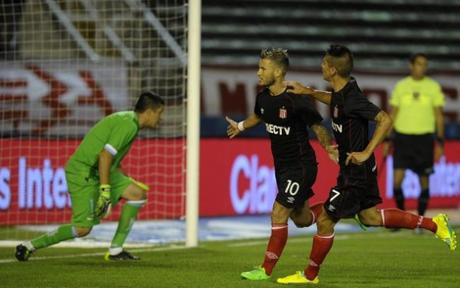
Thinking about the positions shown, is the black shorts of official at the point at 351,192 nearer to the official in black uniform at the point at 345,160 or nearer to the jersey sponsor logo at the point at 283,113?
the official in black uniform at the point at 345,160

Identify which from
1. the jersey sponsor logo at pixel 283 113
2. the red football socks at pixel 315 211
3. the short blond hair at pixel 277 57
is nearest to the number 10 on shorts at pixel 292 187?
the red football socks at pixel 315 211

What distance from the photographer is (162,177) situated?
1450 cm

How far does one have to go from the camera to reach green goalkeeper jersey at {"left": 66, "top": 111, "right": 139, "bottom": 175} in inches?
390

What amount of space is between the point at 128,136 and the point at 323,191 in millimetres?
6739

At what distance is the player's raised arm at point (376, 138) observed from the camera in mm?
8062

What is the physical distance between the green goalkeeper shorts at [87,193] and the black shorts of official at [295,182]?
6.32ft

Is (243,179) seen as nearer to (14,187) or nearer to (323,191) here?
(323,191)

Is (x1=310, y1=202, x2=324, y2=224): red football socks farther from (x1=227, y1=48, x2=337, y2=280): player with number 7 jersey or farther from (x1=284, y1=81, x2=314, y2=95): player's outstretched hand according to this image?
(x1=284, y1=81, x2=314, y2=95): player's outstretched hand

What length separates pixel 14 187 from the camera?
1398cm

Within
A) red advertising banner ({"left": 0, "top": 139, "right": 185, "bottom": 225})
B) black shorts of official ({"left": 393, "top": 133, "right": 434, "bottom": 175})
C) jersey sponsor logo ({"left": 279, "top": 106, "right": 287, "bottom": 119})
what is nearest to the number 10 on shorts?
jersey sponsor logo ({"left": 279, "top": 106, "right": 287, "bottom": 119})

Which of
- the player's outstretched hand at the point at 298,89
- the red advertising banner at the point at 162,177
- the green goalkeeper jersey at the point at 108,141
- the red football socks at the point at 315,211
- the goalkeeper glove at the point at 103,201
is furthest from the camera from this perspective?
the red advertising banner at the point at 162,177

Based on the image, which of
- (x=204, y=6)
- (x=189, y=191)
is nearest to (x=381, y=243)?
(x=189, y=191)

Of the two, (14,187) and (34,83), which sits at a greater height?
(34,83)

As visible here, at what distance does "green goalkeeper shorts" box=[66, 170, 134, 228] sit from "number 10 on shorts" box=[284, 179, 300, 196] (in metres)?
2.08
